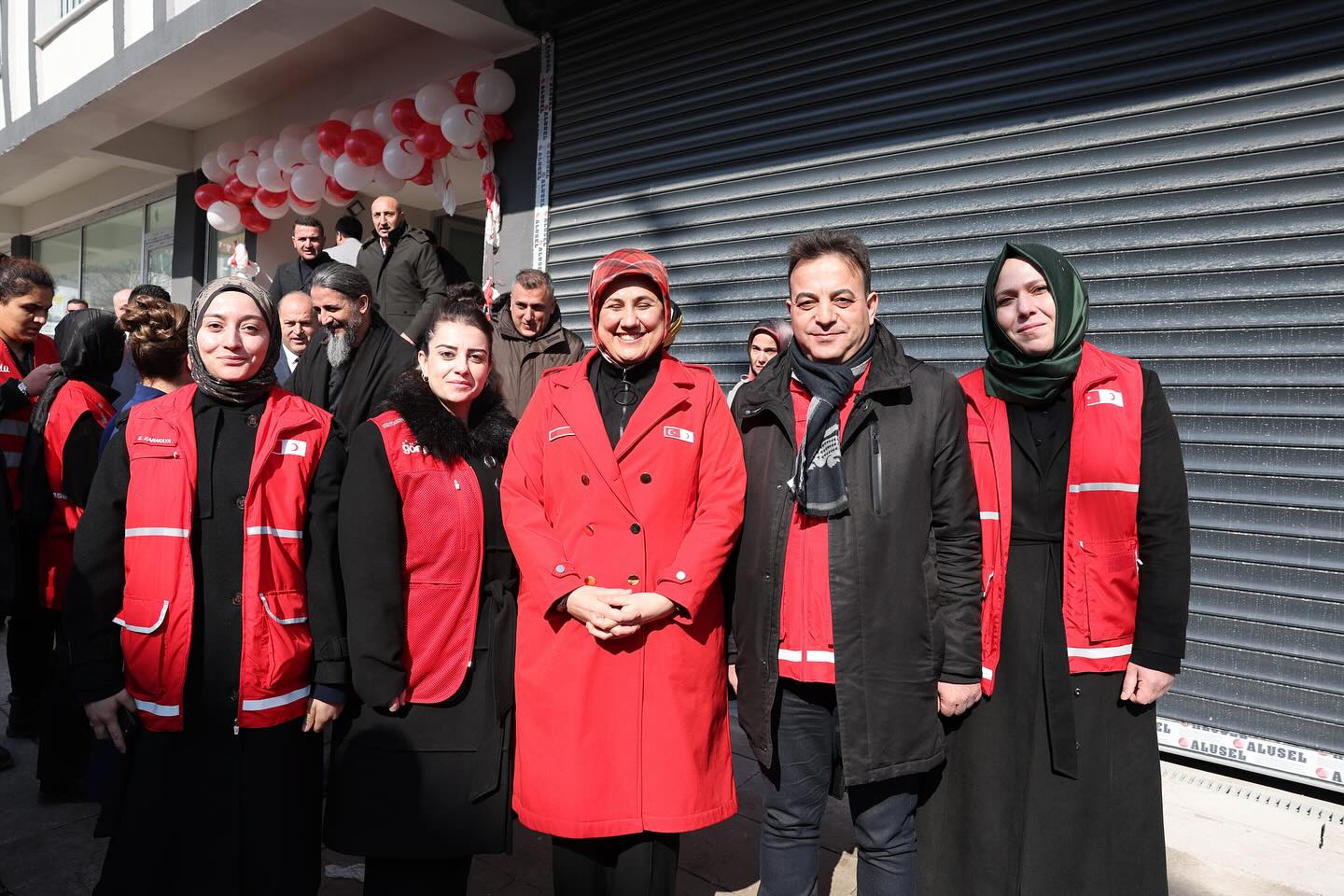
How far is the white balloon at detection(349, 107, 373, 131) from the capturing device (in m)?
7.55

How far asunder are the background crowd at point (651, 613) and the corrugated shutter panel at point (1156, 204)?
6.84 ft

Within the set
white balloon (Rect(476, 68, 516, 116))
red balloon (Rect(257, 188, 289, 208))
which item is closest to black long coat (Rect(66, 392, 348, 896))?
white balloon (Rect(476, 68, 516, 116))

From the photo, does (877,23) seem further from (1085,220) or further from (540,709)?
(540,709)

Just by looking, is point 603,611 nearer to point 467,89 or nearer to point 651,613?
point 651,613

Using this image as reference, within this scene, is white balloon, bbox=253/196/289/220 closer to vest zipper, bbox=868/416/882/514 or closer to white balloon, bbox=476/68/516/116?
white balloon, bbox=476/68/516/116

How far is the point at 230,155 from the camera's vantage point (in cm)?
909

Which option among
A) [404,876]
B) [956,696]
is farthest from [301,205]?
[956,696]

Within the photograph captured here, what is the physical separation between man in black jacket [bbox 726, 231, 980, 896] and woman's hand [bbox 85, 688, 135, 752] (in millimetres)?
1596

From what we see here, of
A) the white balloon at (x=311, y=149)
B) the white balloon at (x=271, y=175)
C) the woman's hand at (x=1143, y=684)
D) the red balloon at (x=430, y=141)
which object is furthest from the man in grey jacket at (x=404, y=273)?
the woman's hand at (x=1143, y=684)

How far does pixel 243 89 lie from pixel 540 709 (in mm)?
9962

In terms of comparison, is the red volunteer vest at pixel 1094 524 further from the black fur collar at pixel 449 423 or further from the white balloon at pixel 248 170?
the white balloon at pixel 248 170

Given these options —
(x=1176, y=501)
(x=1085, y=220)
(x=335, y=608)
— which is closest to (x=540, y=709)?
(x=335, y=608)

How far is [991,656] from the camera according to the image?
2.19 m

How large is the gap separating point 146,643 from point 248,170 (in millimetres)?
8255
